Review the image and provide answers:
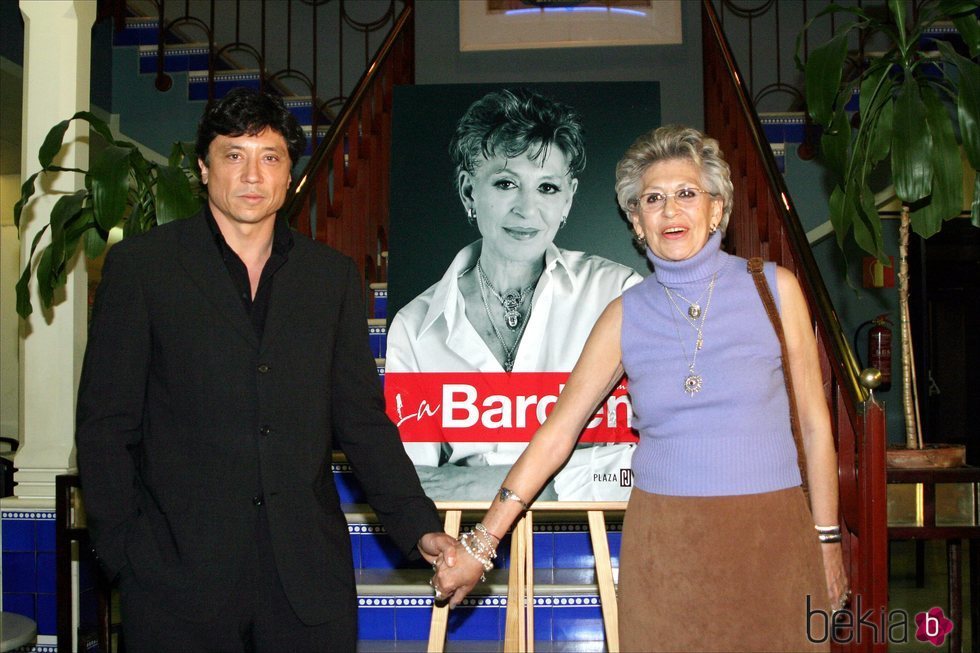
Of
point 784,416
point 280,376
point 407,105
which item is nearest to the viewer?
point 280,376

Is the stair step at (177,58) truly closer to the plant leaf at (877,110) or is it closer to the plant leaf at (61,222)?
the plant leaf at (61,222)

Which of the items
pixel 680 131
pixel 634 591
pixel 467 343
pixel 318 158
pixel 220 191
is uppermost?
Result: pixel 318 158

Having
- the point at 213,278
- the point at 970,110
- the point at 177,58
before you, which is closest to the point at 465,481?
the point at 213,278

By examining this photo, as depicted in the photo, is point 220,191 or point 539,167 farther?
point 539,167

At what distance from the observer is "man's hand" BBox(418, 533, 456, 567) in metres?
1.80

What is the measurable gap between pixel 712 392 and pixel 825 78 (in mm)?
1579

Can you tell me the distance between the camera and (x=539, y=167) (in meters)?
2.58

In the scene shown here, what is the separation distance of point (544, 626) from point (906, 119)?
82.2 inches

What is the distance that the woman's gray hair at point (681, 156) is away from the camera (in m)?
1.87

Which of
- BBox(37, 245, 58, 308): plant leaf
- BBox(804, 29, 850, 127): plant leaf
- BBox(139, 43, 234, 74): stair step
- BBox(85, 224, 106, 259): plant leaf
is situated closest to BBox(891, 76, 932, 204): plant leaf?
BBox(804, 29, 850, 127): plant leaf

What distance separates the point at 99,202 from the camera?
291 cm

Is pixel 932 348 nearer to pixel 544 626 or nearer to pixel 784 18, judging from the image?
pixel 784 18

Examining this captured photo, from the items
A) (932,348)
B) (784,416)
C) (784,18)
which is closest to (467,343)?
(784,416)

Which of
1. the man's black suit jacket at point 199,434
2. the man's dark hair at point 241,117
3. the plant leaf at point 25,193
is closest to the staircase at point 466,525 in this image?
the plant leaf at point 25,193
